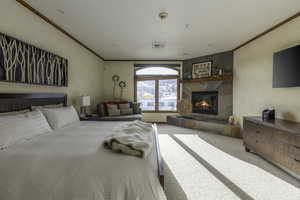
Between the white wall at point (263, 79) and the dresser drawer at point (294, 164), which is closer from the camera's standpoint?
the dresser drawer at point (294, 164)

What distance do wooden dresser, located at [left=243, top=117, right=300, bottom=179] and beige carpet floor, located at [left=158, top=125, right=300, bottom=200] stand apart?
17 centimetres

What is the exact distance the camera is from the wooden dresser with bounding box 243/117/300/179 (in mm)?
2051

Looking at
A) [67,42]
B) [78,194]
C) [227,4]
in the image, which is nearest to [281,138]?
[227,4]

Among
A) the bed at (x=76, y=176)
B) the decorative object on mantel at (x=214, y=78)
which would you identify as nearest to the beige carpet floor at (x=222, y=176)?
the bed at (x=76, y=176)

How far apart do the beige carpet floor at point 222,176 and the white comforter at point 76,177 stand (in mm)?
972

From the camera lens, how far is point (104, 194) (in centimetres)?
101

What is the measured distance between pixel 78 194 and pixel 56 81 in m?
2.76

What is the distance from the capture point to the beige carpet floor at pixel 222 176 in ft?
5.96

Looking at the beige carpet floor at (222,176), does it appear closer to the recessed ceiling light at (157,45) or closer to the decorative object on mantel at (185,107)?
the decorative object on mantel at (185,107)

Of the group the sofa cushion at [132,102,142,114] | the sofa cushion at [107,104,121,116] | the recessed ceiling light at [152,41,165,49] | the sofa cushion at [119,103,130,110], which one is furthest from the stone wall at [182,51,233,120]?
the sofa cushion at [107,104,121,116]

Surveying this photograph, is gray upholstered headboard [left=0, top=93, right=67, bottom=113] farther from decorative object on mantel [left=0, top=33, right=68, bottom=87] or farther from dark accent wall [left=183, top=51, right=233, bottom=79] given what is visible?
dark accent wall [left=183, top=51, right=233, bottom=79]

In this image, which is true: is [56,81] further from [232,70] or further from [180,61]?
[232,70]

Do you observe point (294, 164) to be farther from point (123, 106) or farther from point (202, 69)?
point (123, 106)

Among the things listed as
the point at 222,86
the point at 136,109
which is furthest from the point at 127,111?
the point at 222,86
